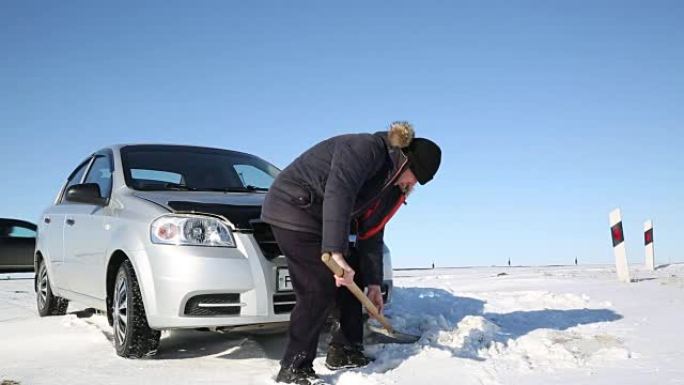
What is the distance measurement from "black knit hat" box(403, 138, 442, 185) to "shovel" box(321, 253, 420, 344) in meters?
0.68

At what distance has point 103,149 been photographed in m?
5.45

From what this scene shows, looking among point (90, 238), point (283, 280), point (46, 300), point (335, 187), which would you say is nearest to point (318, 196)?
point (335, 187)

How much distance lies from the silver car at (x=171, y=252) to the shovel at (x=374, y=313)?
1.55ft

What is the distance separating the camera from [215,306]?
3.63m

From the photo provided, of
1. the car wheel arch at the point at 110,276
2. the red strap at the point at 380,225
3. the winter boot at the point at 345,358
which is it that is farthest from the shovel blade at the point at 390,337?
the car wheel arch at the point at 110,276

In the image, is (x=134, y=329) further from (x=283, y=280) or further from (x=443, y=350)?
(x=443, y=350)

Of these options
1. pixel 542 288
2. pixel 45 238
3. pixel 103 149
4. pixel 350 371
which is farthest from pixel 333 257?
pixel 542 288

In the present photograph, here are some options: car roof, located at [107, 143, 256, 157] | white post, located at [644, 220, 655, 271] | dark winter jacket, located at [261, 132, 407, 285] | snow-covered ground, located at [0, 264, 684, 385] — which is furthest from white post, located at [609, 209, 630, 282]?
dark winter jacket, located at [261, 132, 407, 285]

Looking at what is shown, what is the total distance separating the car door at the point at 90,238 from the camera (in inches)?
176

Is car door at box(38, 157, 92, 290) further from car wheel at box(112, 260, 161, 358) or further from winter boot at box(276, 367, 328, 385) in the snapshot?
winter boot at box(276, 367, 328, 385)

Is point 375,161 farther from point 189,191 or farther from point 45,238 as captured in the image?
point 45,238

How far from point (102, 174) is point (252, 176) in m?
1.31

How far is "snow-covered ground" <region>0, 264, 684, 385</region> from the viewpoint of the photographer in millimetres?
3352

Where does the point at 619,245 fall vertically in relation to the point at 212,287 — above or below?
above
